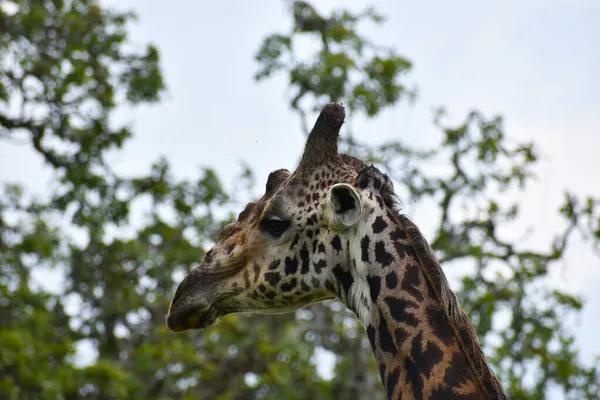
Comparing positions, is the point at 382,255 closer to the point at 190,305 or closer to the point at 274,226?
the point at 274,226

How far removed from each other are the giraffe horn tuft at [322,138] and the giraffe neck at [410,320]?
648 millimetres

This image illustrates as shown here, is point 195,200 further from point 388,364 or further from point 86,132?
point 388,364

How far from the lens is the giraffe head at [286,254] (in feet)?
23.0

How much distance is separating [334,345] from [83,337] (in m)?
5.69

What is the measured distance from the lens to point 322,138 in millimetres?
7230

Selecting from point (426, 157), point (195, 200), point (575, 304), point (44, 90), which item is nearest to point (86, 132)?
point (44, 90)

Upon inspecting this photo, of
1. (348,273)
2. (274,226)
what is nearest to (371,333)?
(348,273)

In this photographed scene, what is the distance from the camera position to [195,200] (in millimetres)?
24672

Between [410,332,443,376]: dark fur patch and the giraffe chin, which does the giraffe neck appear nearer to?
[410,332,443,376]: dark fur patch

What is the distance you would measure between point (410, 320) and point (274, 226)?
3.91 feet

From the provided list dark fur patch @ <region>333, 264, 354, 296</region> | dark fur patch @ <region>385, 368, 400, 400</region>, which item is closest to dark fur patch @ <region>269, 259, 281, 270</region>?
dark fur patch @ <region>333, 264, 354, 296</region>

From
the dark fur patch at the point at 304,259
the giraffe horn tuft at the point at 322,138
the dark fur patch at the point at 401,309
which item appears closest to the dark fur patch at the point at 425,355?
the dark fur patch at the point at 401,309

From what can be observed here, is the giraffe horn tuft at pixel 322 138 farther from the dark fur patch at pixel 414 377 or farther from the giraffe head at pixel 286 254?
the dark fur patch at pixel 414 377

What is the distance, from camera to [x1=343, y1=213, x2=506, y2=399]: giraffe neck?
6.14 m
